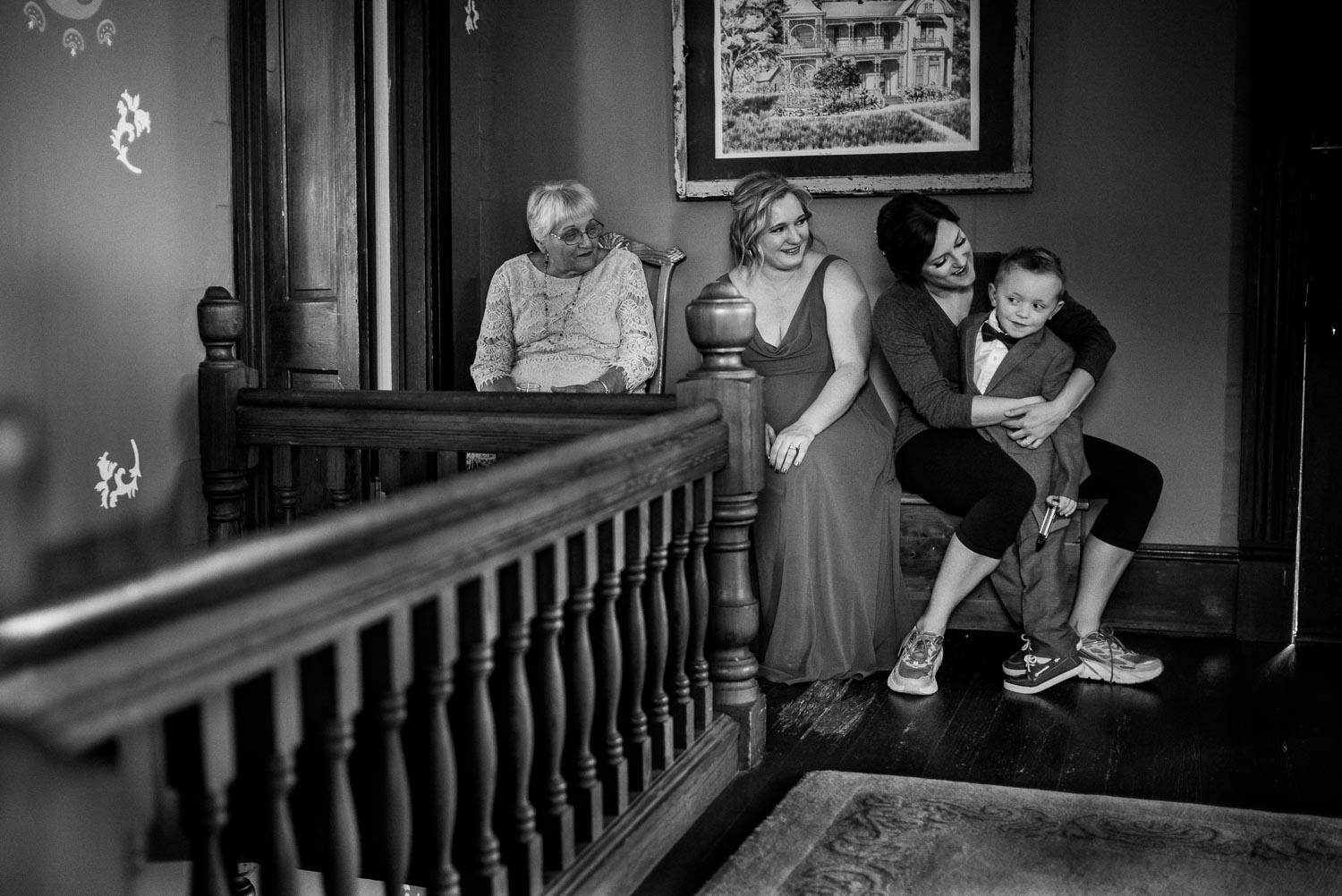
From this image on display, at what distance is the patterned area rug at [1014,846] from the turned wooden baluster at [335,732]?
0.92 meters

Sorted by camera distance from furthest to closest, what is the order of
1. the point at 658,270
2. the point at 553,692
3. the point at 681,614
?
the point at 658,270
the point at 681,614
the point at 553,692

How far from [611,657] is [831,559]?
1.48 meters

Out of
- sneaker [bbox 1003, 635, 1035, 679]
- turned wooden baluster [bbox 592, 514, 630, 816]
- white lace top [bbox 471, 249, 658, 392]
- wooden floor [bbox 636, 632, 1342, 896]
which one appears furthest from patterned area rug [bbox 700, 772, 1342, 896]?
white lace top [bbox 471, 249, 658, 392]

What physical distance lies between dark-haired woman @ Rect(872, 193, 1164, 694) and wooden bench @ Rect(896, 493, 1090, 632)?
3.0 inches

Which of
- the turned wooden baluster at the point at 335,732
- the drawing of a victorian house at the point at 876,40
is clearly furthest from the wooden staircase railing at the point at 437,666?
the drawing of a victorian house at the point at 876,40

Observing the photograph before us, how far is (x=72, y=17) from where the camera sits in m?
2.81

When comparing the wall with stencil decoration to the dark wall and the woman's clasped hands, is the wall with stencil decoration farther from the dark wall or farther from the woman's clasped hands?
the dark wall

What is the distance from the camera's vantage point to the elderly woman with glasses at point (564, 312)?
427cm

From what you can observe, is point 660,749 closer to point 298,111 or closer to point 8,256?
point 8,256

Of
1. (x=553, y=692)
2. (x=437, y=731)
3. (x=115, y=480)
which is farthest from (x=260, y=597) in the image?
(x=115, y=480)

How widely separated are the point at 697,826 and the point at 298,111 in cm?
233

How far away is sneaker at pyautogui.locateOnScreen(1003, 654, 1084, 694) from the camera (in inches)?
135

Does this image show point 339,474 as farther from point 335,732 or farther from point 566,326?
point 335,732

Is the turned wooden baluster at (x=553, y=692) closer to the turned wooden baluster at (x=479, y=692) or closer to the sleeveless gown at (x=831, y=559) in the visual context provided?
the turned wooden baluster at (x=479, y=692)
